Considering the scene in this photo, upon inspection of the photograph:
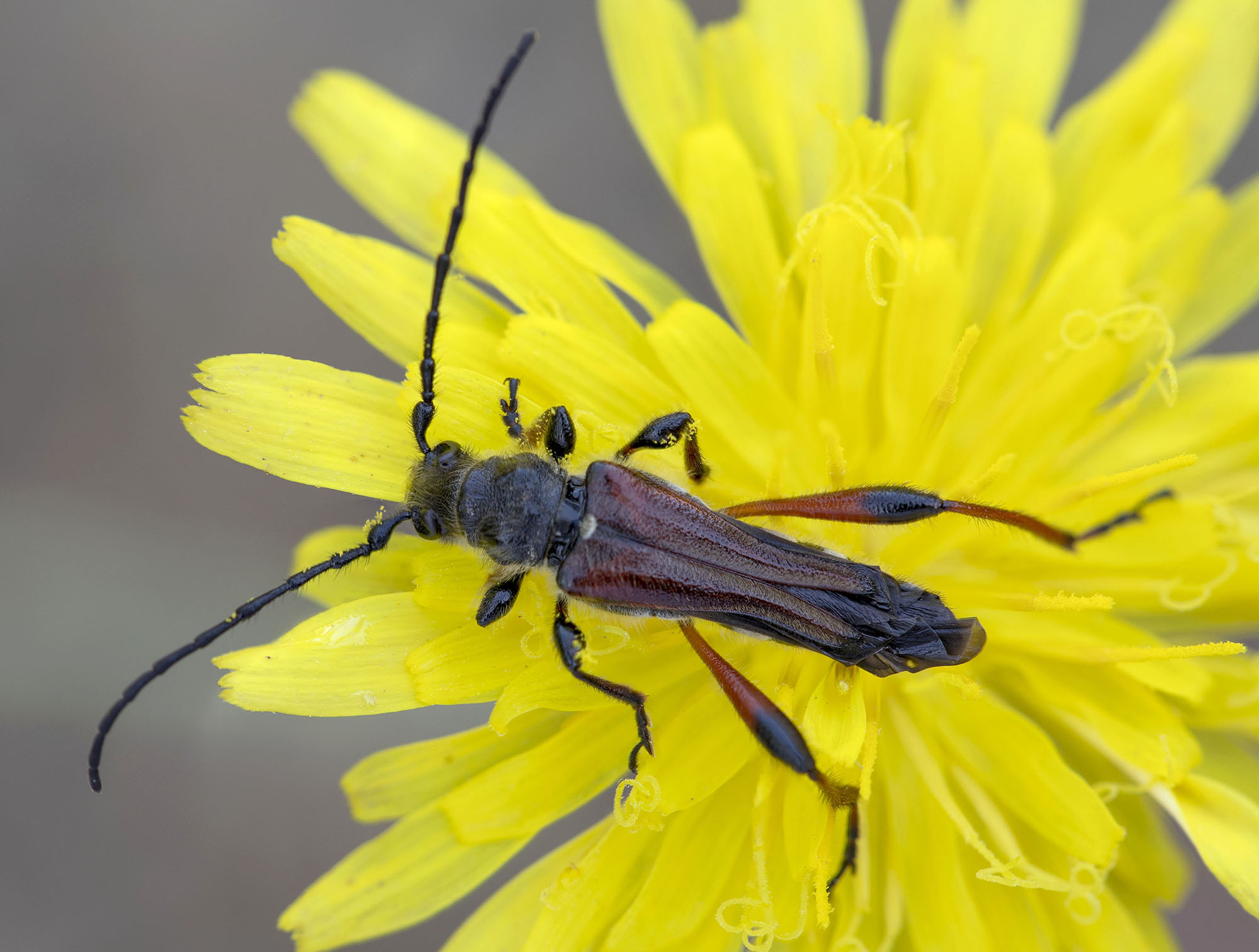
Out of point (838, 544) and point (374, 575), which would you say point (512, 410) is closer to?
point (374, 575)

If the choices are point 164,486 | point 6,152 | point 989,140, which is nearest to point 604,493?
point 989,140

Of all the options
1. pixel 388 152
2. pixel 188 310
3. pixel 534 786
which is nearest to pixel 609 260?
pixel 388 152

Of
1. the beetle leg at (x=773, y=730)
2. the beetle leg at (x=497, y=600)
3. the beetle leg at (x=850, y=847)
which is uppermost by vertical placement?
the beetle leg at (x=497, y=600)

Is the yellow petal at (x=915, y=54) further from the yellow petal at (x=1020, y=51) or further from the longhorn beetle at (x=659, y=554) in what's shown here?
the longhorn beetle at (x=659, y=554)

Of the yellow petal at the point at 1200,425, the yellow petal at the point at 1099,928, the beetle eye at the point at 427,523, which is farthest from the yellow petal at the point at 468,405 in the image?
the yellow petal at the point at 1099,928

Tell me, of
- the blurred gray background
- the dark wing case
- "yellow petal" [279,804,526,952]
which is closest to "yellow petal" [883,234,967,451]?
the dark wing case

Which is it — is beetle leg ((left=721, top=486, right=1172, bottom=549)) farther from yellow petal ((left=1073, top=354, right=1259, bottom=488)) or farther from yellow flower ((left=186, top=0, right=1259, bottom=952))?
yellow petal ((left=1073, top=354, right=1259, bottom=488))
